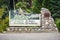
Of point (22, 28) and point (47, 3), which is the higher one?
point (47, 3)

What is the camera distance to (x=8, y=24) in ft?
78.5

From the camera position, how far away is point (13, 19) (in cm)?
2416

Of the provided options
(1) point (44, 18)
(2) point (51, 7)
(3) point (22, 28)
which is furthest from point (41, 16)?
(2) point (51, 7)

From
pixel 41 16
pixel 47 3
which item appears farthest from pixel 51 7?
pixel 41 16

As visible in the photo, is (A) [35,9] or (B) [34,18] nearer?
(B) [34,18]

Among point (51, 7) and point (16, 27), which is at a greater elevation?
point (51, 7)

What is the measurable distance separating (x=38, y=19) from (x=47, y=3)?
637 cm

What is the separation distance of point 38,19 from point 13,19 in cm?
231

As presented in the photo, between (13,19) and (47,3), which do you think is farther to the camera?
(47,3)

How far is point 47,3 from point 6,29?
8.12 metres

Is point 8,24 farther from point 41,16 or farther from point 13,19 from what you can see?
point 41,16

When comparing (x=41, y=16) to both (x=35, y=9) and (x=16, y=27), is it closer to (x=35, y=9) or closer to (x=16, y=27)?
(x=16, y=27)

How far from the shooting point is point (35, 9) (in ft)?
101

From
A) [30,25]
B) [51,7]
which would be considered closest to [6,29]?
[30,25]
